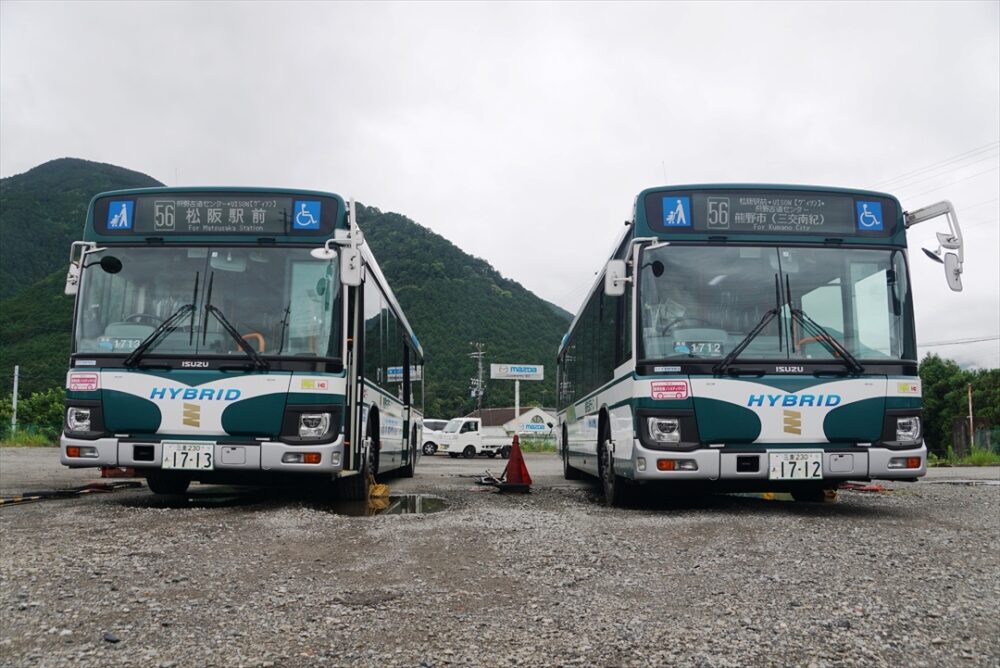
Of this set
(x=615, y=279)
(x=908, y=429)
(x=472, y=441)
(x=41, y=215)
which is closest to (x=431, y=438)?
(x=472, y=441)

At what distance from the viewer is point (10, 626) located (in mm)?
3842

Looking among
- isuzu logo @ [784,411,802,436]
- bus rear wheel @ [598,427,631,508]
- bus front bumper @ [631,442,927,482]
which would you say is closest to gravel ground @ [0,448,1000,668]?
bus front bumper @ [631,442,927,482]

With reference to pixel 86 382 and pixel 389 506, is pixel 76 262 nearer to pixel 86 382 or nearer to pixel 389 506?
pixel 86 382

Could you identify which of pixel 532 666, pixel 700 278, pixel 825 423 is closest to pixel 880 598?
pixel 532 666

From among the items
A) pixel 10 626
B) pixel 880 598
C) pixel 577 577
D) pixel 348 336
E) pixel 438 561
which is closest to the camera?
pixel 10 626

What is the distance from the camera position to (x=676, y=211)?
8469 millimetres

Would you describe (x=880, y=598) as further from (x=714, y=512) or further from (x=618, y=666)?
(x=714, y=512)

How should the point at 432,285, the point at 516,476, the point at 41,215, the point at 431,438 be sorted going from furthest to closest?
the point at 432,285, the point at 41,215, the point at 431,438, the point at 516,476

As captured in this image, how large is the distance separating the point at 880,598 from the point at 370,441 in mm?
6683

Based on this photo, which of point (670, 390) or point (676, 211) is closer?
point (670, 390)

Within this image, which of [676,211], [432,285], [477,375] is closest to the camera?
[676,211]

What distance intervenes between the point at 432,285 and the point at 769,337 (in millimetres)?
71320

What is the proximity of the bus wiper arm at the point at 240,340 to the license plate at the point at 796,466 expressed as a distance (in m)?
4.88

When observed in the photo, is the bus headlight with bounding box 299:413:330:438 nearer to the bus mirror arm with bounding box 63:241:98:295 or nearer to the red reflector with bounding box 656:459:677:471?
the bus mirror arm with bounding box 63:241:98:295
